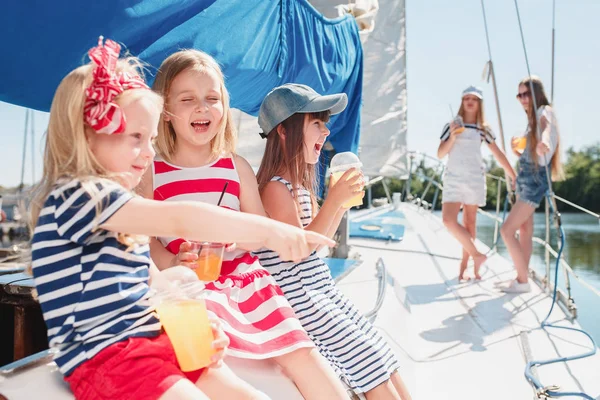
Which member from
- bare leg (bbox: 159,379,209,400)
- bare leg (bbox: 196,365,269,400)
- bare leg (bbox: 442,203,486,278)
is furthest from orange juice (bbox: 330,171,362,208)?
bare leg (bbox: 442,203,486,278)

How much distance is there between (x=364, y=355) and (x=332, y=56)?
5.30ft

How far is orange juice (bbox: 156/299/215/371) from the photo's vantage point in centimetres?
101

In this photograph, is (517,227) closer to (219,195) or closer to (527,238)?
(527,238)

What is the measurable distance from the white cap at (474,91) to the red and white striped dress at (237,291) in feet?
9.87

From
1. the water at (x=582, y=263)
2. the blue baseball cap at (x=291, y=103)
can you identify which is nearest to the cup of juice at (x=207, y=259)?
the blue baseball cap at (x=291, y=103)

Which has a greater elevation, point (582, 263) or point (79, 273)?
point (79, 273)

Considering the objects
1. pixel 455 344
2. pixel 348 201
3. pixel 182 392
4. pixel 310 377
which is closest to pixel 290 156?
pixel 348 201

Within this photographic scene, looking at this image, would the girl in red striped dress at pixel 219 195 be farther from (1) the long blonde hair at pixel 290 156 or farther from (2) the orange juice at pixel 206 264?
(1) the long blonde hair at pixel 290 156

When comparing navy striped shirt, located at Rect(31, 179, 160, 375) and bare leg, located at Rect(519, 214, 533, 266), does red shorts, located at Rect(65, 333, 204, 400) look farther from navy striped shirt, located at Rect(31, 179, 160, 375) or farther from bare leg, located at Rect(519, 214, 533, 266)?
bare leg, located at Rect(519, 214, 533, 266)

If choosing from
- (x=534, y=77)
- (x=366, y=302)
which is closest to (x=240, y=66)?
(x=366, y=302)

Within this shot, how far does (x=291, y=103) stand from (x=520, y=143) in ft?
8.99

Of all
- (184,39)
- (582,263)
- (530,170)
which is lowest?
(582,263)

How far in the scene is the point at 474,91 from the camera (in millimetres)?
4051

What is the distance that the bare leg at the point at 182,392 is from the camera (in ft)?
3.10
